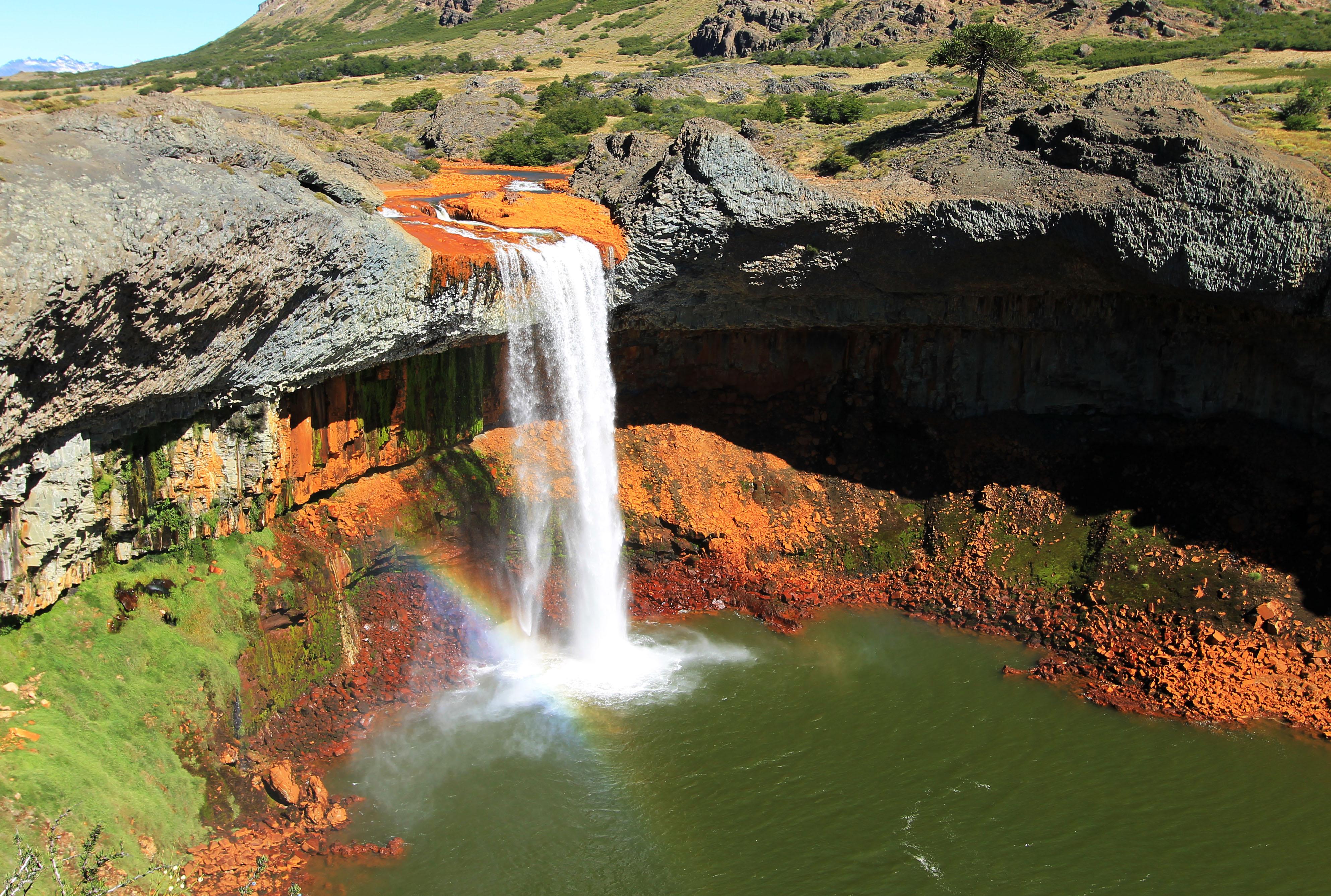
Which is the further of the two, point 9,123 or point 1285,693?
→ point 1285,693

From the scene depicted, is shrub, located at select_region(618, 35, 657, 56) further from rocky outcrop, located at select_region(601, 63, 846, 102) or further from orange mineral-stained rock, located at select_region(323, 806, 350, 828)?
orange mineral-stained rock, located at select_region(323, 806, 350, 828)

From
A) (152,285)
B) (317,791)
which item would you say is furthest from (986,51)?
(317,791)

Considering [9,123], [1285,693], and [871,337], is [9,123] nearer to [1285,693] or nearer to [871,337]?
[871,337]

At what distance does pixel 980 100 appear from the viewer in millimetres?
28453

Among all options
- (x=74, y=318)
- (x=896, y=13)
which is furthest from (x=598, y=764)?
(x=896, y=13)

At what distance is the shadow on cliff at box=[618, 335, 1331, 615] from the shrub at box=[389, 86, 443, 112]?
27.3 meters

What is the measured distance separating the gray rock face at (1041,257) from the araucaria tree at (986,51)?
273 inches

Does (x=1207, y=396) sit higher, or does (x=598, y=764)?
(x=1207, y=396)

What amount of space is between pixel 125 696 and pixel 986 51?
29.5 m

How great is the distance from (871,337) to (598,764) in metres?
13.8

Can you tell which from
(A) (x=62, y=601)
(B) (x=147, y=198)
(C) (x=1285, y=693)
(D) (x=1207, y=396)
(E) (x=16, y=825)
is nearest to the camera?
(E) (x=16, y=825)

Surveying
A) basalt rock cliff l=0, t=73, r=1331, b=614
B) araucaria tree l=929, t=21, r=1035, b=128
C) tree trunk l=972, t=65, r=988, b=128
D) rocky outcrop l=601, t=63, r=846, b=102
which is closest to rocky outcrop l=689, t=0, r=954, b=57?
rocky outcrop l=601, t=63, r=846, b=102

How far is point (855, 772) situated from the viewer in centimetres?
1617

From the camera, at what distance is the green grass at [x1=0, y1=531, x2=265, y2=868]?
12336mm
